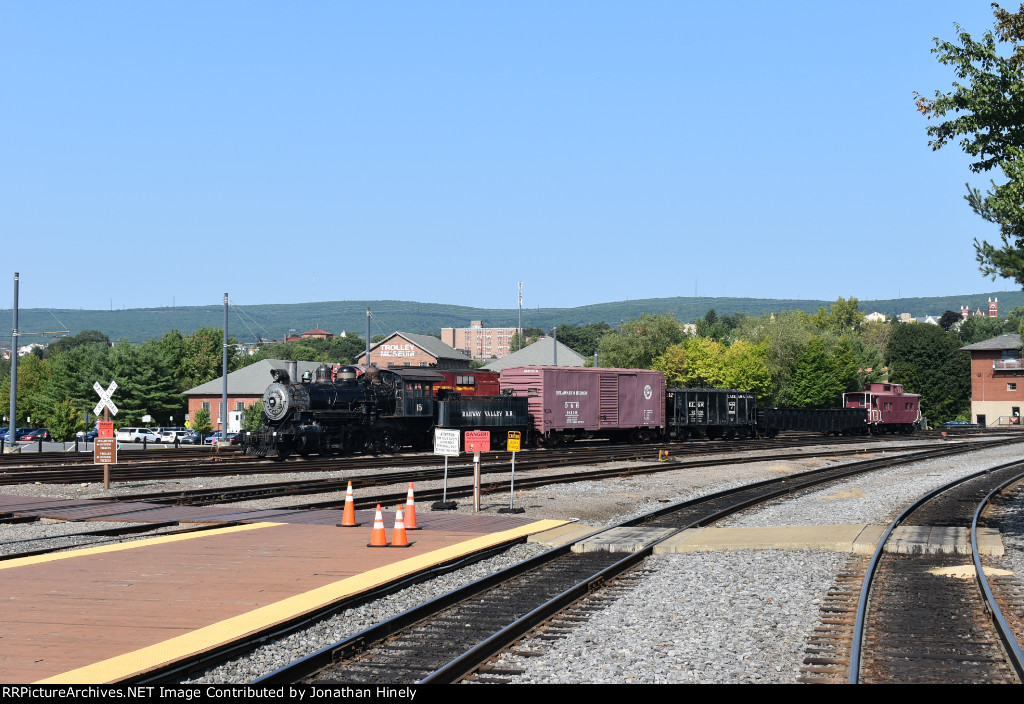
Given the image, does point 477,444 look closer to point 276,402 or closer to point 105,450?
point 105,450

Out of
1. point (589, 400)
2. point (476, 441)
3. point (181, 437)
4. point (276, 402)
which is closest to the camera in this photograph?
point (476, 441)

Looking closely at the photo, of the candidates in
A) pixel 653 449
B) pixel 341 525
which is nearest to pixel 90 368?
pixel 653 449

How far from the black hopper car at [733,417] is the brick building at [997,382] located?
165 ft

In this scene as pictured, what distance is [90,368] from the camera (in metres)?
84.4

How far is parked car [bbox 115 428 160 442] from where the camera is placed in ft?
232

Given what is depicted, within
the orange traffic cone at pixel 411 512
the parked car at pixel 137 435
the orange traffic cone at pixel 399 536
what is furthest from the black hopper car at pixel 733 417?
the orange traffic cone at pixel 399 536

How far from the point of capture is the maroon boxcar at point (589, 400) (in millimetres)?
46391

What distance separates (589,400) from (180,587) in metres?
38.2

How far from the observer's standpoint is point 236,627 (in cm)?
893

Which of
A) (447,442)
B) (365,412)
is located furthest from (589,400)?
(447,442)

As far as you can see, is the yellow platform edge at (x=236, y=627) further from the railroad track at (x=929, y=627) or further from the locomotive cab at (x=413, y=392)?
the locomotive cab at (x=413, y=392)

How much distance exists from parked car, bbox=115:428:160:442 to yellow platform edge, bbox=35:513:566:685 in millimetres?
62184

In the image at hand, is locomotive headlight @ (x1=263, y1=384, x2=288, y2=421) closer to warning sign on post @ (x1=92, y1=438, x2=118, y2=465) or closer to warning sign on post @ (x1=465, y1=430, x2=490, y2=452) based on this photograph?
warning sign on post @ (x1=92, y1=438, x2=118, y2=465)

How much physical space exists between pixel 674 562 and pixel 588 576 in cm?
193
